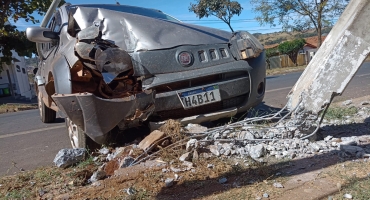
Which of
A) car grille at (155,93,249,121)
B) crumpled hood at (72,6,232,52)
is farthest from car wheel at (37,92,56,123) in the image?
car grille at (155,93,249,121)

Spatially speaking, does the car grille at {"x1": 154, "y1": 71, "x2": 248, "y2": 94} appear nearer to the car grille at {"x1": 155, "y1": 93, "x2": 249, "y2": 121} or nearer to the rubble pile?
the car grille at {"x1": 155, "y1": 93, "x2": 249, "y2": 121}

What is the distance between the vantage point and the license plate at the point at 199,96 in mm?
3557

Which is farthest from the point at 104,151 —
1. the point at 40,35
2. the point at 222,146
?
the point at 40,35

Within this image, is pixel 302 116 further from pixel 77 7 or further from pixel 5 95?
pixel 5 95

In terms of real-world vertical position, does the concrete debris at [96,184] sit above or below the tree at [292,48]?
above

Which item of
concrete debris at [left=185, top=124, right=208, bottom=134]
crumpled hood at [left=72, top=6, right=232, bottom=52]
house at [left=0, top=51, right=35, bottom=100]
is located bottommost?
house at [left=0, top=51, right=35, bottom=100]

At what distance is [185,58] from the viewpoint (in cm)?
365

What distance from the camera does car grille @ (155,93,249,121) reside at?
367 cm

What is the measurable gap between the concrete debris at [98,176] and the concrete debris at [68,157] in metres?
0.52

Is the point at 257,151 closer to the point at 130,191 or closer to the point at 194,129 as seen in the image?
the point at 194,129

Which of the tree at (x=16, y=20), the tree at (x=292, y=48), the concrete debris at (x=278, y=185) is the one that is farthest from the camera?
the tree at (x=292, y=48)

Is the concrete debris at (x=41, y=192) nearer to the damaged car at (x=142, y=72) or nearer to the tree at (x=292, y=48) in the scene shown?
the damaged car at (x=142, y=72)

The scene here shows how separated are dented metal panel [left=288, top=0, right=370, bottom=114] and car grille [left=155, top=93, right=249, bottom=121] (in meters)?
0.85

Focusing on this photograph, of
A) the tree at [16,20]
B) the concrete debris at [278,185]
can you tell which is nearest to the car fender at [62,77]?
the concrete debris at [278,185]
